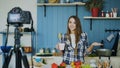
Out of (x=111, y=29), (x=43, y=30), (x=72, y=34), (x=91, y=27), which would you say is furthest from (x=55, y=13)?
(x=72, y=34)

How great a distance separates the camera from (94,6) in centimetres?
398

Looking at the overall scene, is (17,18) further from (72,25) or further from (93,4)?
(93,4)

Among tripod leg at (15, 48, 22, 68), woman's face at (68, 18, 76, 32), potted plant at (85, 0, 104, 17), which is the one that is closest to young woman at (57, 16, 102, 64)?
woman's face at (68, 18, 76, 32)

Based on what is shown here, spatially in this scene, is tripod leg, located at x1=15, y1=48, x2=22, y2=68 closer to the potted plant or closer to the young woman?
the young woman

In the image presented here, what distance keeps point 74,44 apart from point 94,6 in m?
1.37

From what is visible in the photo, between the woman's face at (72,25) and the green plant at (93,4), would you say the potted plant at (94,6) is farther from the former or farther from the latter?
the woman's face at (72,25)

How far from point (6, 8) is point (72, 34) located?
1.84m

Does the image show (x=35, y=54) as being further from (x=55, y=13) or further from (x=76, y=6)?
(x=76, y=6)

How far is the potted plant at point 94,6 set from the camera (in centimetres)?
398

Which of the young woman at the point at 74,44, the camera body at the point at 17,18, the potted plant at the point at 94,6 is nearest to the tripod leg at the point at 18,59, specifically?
the camera body at the point at 17,18

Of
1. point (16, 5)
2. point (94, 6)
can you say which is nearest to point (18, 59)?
point (94, 6)

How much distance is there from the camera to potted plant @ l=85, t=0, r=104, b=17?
157 inches

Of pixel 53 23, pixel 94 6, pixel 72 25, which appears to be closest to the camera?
pixel 72 25

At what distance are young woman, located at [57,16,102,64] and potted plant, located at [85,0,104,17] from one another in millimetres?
1242
